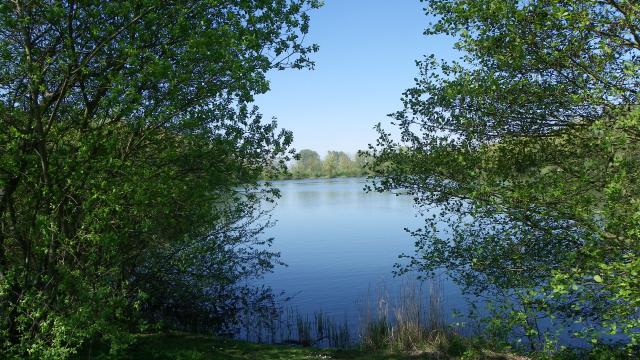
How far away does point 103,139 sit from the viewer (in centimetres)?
889

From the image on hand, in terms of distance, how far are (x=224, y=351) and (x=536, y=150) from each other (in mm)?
9496

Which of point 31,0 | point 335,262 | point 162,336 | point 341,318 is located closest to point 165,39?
point 31,0

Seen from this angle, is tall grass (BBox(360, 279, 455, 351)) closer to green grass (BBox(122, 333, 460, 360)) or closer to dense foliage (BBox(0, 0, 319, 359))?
green grass (BBox(122, 333, 460, 360))

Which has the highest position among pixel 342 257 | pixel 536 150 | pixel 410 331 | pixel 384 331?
pixel 536 150

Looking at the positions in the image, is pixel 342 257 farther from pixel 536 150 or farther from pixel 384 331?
pixel 536 150

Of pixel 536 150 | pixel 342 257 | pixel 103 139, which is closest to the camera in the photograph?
pixel 103 139

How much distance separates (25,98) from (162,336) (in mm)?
7938

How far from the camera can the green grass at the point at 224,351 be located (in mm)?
12177

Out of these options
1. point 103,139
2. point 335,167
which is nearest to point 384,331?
point 103,139

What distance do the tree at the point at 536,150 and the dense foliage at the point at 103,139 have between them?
390cm

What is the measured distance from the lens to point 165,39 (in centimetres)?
1005

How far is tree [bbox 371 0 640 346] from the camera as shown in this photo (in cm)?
841

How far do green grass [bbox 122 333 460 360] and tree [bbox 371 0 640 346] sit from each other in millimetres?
3492

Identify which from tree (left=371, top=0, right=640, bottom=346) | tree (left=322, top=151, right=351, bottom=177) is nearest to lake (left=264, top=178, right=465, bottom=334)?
tree (left=371, top=0, right=640, bottom=346)
